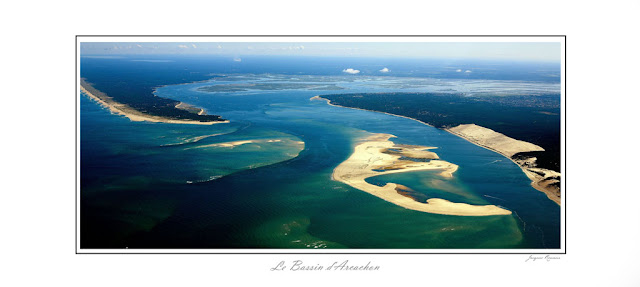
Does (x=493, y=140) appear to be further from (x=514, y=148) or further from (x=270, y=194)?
(x=270, y=194)

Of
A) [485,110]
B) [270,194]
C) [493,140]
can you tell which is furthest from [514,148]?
[270,194]

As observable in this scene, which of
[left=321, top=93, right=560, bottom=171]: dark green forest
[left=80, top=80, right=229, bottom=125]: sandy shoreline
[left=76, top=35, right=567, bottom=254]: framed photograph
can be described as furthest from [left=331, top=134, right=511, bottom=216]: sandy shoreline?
[left=80, top=80, right=229, bottom=125]: sandy shoreline

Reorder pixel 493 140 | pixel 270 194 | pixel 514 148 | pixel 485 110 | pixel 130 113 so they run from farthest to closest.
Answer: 1. pixel 485 110
2. pixel 130 113
3. pixel 493 140
4. pixel 514 148
5. pixel 270 194

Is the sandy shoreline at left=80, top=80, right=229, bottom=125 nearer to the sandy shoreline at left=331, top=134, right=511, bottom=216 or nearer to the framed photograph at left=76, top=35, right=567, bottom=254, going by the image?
the framed photograph at left=76, top=35, right=567, bottom=254

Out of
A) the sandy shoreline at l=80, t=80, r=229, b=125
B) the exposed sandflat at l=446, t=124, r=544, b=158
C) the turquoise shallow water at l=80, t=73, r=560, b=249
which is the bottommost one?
the turquoise shallow water at l=80, t=73, r=560, b=249

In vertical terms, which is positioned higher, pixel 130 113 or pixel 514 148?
pixel 130 113
